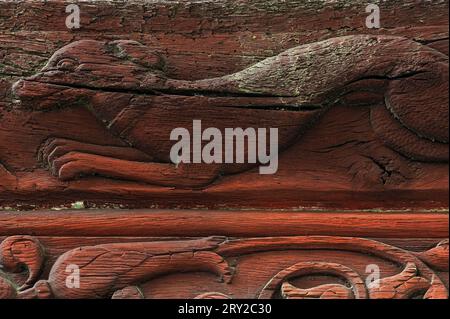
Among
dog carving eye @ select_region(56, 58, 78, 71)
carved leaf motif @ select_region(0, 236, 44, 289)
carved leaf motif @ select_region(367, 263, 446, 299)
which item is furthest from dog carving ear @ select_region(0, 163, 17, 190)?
carved leaf motif @ select_region(367, 263, 446, 299)

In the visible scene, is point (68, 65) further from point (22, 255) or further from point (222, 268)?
point (222, 268)

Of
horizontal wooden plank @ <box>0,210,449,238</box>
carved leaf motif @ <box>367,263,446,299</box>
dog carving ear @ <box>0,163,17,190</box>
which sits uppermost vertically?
dog carving ear @ <box>0,163,17,190</box>

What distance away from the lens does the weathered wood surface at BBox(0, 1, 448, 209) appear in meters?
1.17

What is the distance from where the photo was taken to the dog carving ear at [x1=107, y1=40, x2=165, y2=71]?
120cm

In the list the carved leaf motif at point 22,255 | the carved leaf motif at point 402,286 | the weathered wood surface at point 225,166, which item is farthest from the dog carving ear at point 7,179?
the carved leaf motif at point 402,286

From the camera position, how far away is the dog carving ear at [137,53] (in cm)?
120

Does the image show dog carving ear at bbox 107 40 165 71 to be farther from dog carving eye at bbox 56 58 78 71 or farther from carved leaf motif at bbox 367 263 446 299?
carved leaf motif at bbox 367 263 446 299

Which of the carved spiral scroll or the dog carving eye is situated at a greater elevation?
the dog carving eye

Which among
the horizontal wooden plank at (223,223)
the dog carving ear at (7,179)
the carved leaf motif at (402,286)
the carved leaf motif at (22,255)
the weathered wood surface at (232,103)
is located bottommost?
the carved leaf motif at (402,286)

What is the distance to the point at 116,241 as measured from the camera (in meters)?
1.19

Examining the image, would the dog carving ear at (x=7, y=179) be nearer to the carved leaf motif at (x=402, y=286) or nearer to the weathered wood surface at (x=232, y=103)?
the weathered wood surface at (x=232, y=103)
